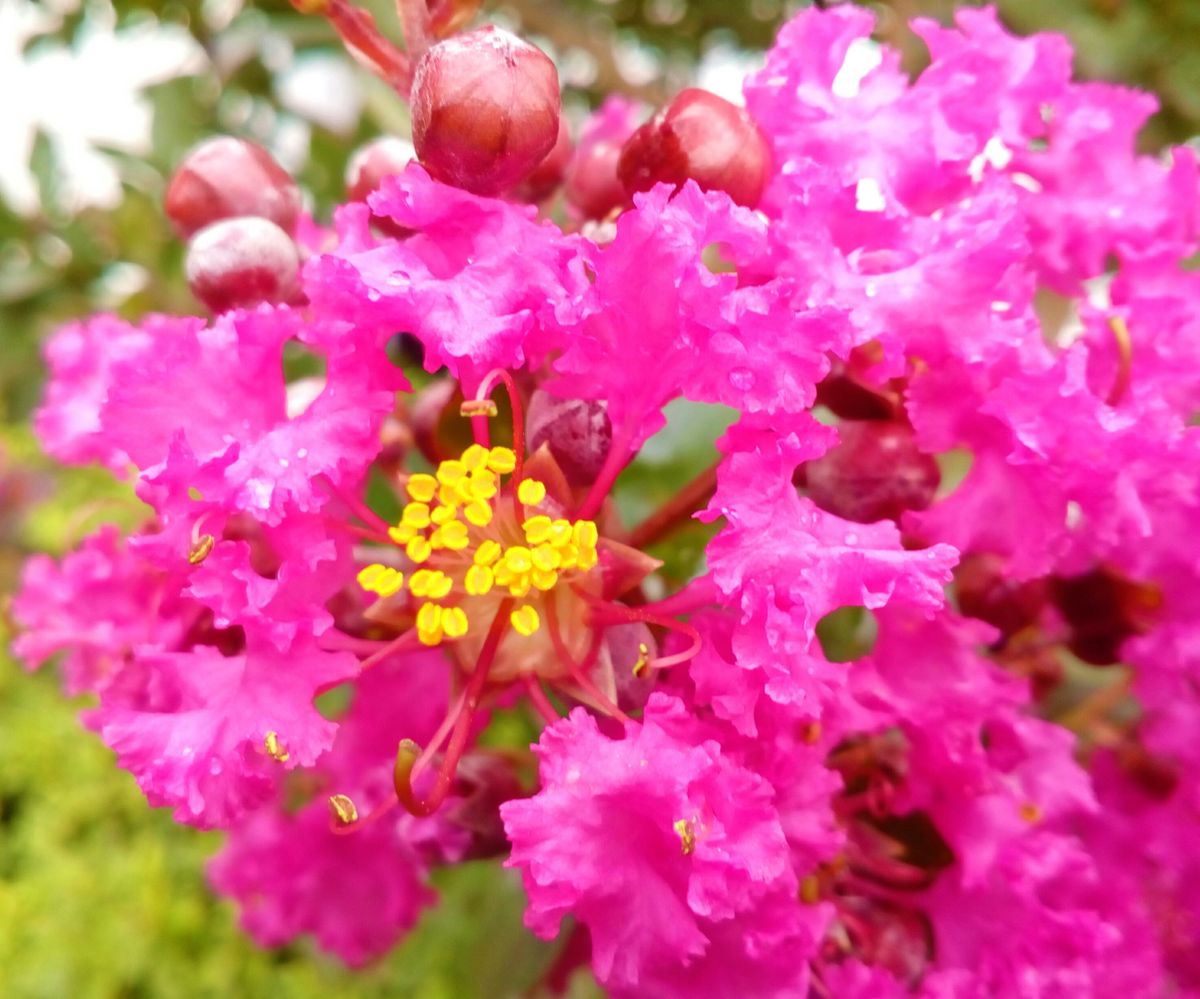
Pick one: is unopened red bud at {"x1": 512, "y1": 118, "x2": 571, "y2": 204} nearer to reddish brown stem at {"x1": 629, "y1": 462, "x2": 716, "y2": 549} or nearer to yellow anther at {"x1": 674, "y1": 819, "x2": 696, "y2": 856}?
reddish brown stem at {"x1": 629, "y1": 462, "x2": 716, "y2": 549}

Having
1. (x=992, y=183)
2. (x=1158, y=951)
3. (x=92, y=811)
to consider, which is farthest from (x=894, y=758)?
(x=92, y=811)

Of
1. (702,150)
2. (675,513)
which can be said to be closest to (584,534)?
(675,513)

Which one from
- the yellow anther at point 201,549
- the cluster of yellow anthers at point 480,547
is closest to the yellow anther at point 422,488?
the cluster of yellow anthers at point 480,547

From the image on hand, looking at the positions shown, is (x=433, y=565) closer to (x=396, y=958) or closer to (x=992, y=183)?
(x=992, y=183)

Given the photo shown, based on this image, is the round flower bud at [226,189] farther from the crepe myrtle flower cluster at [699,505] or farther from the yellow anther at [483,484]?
the yellow anther at [483,484]

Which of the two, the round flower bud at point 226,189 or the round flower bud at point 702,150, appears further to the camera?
the round flower bud at point 226,189

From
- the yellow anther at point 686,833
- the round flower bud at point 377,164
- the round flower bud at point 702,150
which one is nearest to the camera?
the yellow anther at point 686,833

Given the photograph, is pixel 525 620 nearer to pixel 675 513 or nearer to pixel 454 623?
pixel 454 623
